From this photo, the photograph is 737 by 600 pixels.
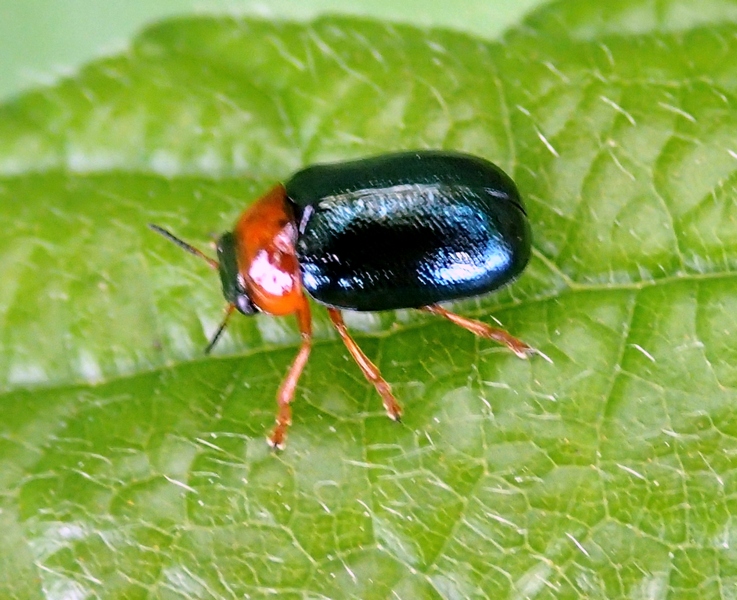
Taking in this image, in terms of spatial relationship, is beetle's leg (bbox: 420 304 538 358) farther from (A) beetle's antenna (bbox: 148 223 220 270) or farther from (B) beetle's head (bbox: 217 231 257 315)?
(A) beetle's antenna (bbox: 148 223 220 270)

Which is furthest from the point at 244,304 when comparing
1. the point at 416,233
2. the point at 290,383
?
the point at 416,233

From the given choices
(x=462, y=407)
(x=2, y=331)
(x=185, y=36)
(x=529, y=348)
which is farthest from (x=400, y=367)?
(x=185, y=36)

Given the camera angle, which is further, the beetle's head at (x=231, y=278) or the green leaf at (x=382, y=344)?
the beetle's head at (x=231, y=278)

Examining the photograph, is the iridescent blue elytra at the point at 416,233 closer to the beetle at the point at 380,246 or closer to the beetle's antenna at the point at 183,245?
the beetle at the point at 380,246

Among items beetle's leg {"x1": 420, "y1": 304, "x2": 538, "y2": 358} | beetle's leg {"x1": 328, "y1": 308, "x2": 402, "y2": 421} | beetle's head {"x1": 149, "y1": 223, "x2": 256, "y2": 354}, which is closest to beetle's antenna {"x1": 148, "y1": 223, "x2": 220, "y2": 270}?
beetle's head {"x1": 149, "y1": 223, "x2": 256, "y2": 354}

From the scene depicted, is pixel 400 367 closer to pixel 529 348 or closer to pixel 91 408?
pixel 529 348

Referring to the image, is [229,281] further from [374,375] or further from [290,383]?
[374,375]

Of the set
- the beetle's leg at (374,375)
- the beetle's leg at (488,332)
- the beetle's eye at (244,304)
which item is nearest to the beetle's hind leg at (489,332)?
the beetle's leg at (488,332)

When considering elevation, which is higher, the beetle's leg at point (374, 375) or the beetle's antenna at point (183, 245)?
the beetle's antenna at point (183, 245)

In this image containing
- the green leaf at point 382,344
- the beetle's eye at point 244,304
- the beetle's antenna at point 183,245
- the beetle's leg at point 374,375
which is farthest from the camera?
the beetle's antenna at point 183,245
